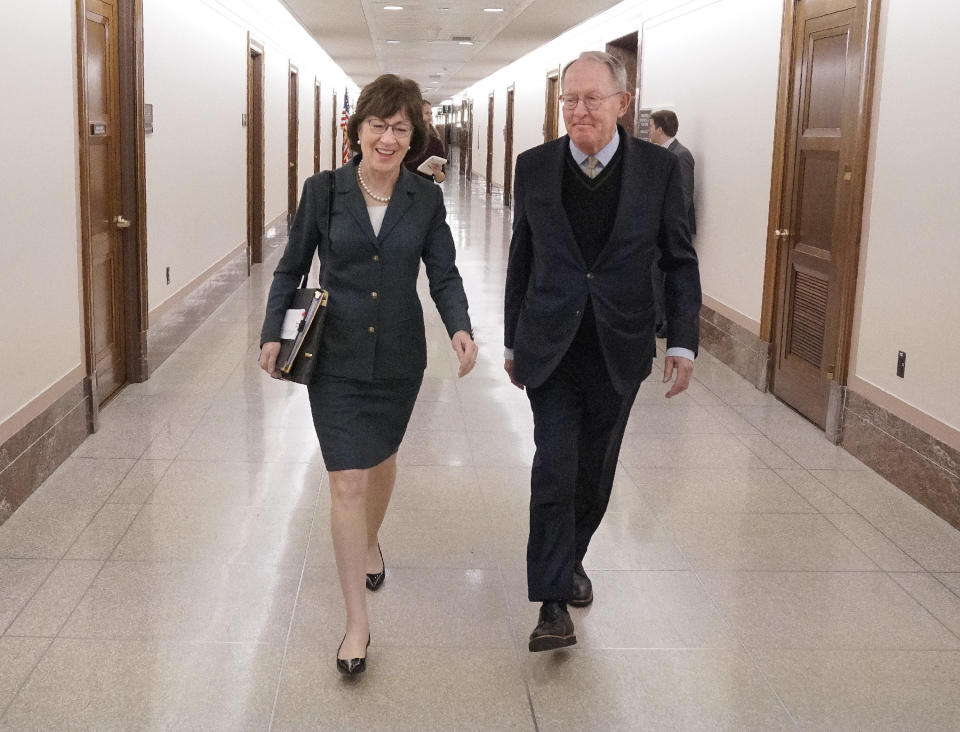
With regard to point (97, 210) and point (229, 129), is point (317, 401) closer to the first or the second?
point (97, 210)

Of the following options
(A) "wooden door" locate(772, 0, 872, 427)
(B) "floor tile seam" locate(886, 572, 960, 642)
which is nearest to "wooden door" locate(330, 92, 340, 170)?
(A) "wooden door" locate(772, 0, 872, 427)

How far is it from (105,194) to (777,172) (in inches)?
150

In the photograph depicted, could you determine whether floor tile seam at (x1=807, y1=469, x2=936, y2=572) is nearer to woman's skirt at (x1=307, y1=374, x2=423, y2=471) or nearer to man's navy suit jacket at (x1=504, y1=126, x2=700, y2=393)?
man's navy suit jacket at (x1=504, y1=126, x2=700, y2=393)

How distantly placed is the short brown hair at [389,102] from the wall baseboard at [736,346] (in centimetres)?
374

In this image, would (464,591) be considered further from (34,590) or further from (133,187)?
(133,187)

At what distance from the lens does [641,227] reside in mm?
2881

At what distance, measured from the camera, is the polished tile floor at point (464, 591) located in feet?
8.92

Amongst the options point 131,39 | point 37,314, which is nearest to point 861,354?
point 37,314

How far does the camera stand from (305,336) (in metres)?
2.79

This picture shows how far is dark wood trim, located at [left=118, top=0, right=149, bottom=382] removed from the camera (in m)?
5.91

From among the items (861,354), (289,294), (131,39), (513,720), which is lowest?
(513,720)

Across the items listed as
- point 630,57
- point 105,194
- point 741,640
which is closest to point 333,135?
point 630,57

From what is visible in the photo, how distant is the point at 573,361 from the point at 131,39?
160 inches

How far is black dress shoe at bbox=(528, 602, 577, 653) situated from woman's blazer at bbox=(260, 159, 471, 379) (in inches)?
29.5
